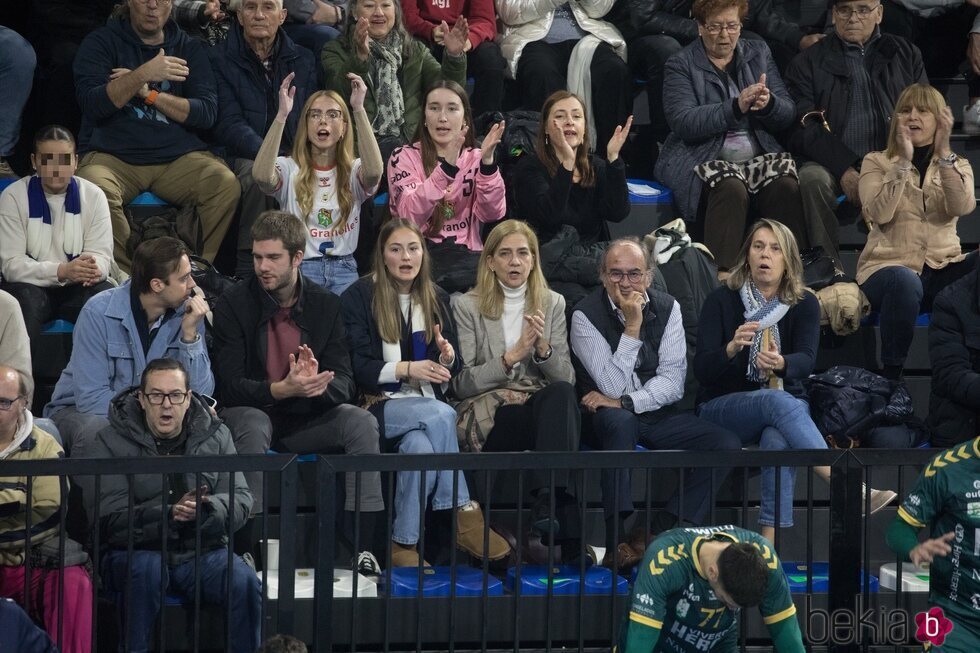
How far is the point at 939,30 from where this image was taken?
10.7 metres

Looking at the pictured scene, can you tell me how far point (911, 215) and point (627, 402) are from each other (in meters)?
2.30

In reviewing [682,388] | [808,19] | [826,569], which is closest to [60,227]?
[682,388]

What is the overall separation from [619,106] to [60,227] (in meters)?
3.52

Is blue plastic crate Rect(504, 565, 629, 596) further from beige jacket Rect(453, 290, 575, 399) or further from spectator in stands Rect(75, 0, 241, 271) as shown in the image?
spectator in stands Rect(75, 0, 241, 271)

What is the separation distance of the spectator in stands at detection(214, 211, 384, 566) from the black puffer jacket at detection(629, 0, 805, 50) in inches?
144

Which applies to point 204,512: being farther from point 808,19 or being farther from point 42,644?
point 808,19

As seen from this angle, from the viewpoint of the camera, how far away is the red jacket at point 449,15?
9844 millimetres

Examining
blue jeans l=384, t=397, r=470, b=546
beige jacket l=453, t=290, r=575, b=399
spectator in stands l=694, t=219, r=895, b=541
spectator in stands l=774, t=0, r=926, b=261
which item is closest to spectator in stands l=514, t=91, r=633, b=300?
beige jacket l=453, t=290, r=575, b=399

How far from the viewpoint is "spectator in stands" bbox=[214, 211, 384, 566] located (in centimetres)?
718

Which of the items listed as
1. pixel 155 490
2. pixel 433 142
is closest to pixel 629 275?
pixel 433 142

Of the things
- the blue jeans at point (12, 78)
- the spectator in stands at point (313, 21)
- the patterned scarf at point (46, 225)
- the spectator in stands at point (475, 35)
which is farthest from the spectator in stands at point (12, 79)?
the spectator in stands at point (475, 35)

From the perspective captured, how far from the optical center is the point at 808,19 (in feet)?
35.6

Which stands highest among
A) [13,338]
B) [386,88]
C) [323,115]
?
[386,88]

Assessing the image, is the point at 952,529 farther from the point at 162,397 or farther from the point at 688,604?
the point at 162,397
